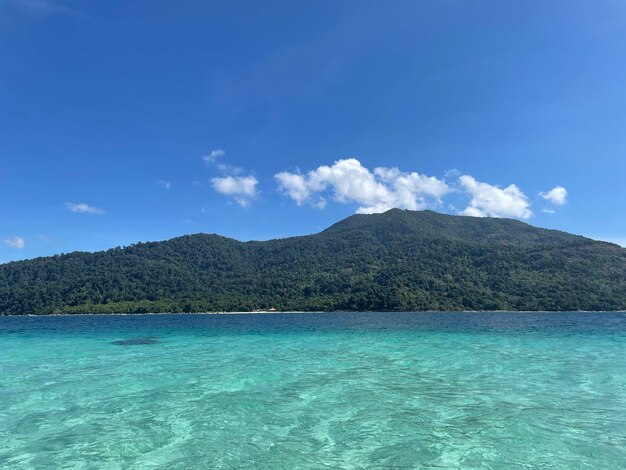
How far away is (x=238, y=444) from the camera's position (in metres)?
11.8

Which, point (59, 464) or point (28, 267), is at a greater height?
point (28, 267)

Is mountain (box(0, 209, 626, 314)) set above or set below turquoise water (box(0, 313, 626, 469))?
above

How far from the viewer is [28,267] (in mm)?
194000

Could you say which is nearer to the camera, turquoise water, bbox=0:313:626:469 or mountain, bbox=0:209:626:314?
turquoise water, bbox=0:313:626:469

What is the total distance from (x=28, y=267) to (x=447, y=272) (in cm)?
19801

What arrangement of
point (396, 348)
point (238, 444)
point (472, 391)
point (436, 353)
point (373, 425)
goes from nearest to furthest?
point (238, 444) → point (373, 425) → point (472, 391) → point (436, 353) → point (396, 348)

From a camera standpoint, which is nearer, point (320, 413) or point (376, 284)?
point (320, 413)

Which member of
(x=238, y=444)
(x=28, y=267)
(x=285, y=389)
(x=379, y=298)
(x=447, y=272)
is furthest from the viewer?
(x=28, y=267)

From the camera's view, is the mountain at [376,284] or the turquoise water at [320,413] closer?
the turquoise water at [320,413]

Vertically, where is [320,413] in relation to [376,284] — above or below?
below

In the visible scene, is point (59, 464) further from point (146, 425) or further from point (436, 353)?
point (436, 353)

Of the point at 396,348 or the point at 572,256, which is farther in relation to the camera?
the point at 572,256

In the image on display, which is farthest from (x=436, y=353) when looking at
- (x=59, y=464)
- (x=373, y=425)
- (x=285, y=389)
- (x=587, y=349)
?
(x=59, y=464)

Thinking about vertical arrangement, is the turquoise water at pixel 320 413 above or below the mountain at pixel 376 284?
below
